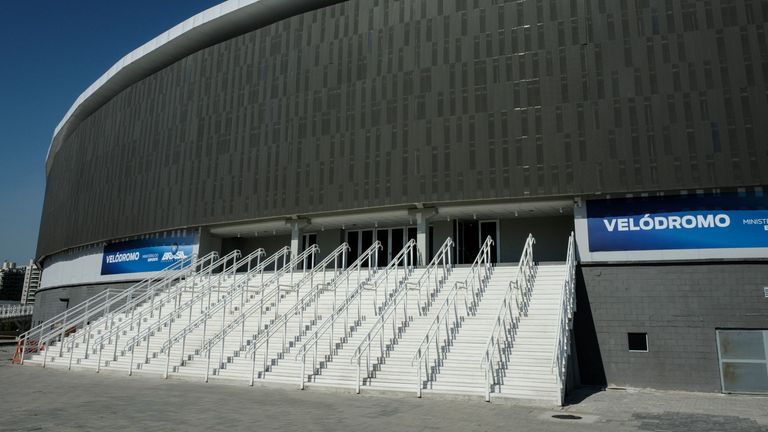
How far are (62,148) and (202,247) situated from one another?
→ 22273 millimetres

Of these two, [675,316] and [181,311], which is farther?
[181,311]

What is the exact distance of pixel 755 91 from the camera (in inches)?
659

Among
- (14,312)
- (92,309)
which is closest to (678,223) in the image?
(92,309)

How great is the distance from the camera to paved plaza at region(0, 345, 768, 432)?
26.4 ft

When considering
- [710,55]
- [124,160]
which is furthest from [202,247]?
[710,55]

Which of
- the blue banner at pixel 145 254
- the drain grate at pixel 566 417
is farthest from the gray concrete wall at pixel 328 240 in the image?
the drain grate at pixel 566 417

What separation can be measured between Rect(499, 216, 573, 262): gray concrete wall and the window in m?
5.89

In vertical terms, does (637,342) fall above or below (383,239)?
below

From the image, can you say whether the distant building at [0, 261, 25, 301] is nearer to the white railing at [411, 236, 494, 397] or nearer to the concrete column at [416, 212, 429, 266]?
the concrete column at [416, 212, 429, 266]

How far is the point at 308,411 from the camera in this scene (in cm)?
924

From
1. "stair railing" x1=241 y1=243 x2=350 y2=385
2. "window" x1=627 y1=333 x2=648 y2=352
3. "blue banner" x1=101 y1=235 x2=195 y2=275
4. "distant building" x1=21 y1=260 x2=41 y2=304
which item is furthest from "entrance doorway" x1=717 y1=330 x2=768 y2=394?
"distant building" x1=21 y1=260 x2=41 y2=304

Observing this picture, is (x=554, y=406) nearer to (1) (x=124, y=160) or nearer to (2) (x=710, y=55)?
(2) (x=710, y=55)

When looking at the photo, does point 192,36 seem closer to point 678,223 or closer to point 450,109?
point 450,109

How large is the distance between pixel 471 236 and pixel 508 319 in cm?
1012
